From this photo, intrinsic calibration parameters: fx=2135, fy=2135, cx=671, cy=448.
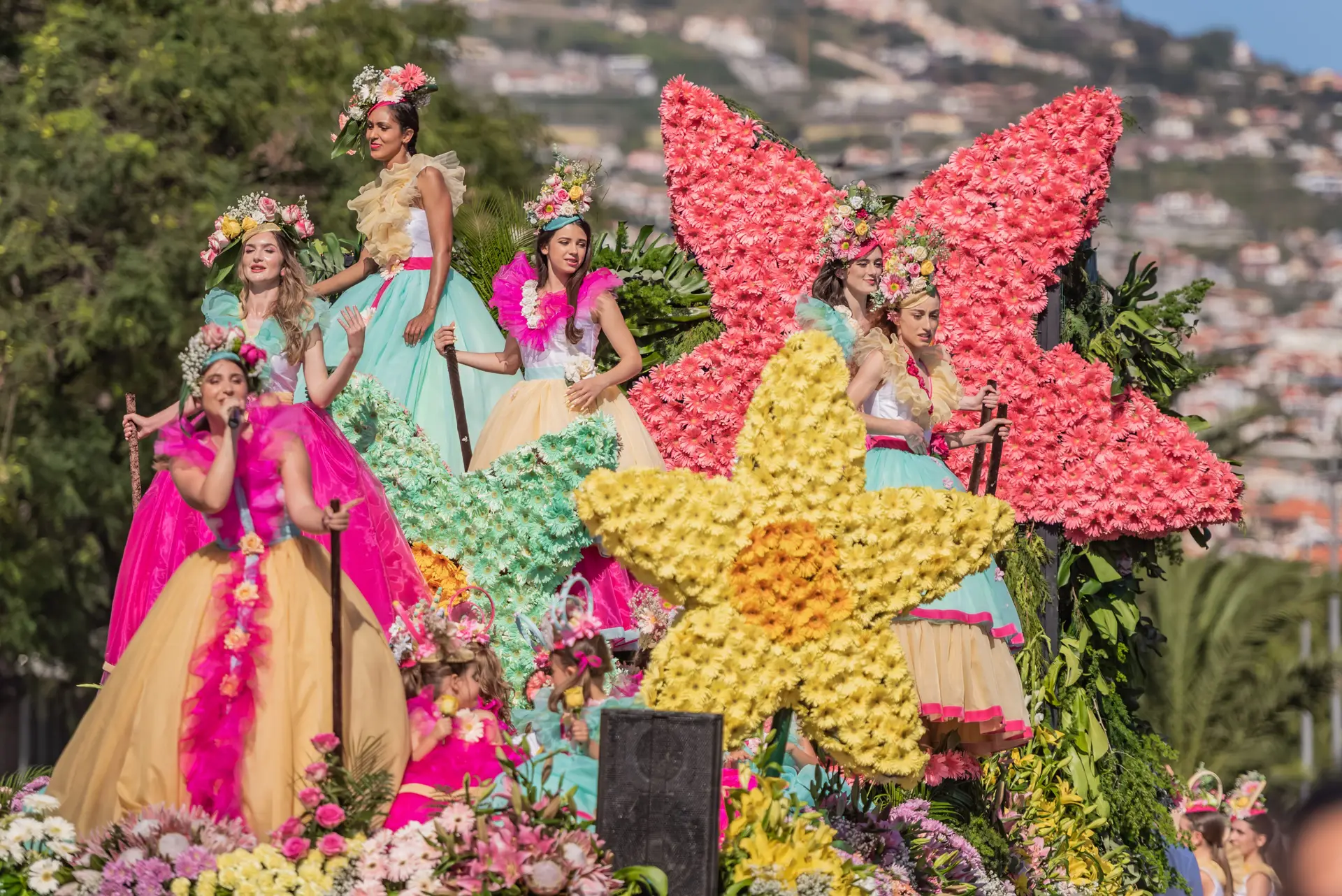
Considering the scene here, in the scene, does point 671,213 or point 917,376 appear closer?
point 917,376

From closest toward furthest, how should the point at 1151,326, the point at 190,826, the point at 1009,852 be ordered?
the point at 190,826, the point at 1009,852, the point at 1151,326

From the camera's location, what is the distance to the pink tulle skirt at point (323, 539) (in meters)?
8.36

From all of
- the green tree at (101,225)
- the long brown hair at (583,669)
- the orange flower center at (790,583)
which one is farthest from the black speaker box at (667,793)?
the green tree at (101,225)

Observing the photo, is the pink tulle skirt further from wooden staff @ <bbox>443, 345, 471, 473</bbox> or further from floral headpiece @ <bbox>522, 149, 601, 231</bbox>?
floral headpiece @ <bbox>522, 149, 601, 231</bbox>

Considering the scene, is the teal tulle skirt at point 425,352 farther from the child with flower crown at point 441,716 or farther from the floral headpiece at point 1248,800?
the floral headpiece at point 1248,800

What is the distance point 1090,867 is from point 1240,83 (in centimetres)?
17058

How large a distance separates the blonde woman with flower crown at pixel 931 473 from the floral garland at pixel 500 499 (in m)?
1.29

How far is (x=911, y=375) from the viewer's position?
9516 millimetres

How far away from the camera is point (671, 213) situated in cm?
1252

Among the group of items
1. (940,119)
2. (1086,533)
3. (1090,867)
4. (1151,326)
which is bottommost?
(1090,867)

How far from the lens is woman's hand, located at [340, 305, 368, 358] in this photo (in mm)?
8852

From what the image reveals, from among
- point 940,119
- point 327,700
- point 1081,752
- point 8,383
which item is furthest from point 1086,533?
point 940,119

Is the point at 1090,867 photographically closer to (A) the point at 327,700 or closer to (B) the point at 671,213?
(B) the point at 671,213

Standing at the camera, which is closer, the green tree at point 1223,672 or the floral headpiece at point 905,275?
the floral headpiece at point 905,275
